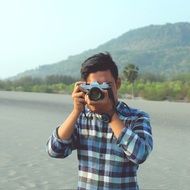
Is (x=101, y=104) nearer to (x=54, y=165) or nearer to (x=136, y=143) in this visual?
(x=136, y=143)

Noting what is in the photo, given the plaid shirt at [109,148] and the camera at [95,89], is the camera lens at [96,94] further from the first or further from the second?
the plaid shirt at [109,148]

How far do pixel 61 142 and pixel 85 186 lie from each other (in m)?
0.23

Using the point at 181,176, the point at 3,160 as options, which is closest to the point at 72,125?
the point at 181,176

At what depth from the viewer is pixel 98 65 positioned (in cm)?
238

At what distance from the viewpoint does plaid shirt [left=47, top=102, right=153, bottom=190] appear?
89.5 inches

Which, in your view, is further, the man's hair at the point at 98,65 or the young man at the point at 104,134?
the man's hair at the point at 98,65

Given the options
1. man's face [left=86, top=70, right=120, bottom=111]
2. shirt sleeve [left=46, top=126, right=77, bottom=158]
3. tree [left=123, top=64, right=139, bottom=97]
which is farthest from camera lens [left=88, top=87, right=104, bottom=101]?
tree [left=123, top=64, right=139, bottom=97]

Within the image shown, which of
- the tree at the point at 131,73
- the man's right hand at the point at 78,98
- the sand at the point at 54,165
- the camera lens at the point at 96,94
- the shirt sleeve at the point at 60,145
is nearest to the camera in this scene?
the camera lens at the point at 96,94

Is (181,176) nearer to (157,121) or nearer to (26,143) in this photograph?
(26,143)

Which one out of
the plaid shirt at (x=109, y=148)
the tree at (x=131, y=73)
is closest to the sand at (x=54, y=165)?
the plaid shirt at (x=109, y=148)

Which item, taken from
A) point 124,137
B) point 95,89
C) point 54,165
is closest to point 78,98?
point 95,89

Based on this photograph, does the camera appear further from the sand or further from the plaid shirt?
the sand

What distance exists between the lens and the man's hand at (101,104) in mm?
2195

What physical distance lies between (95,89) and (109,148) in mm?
302
